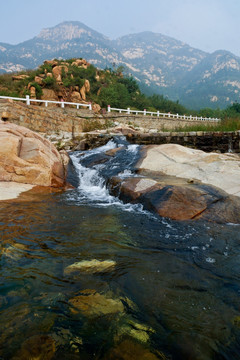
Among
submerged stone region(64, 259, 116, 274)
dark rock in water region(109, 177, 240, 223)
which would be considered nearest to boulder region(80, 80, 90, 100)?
dark rock in water region(109, 177, 240, 223)

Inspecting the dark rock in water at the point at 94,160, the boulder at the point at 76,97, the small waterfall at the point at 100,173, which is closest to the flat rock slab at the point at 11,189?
the small waterfall at the point at 100,173

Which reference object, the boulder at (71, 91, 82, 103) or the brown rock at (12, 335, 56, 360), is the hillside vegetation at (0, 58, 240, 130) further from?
the brown rock at (12, 335, 56, 360)

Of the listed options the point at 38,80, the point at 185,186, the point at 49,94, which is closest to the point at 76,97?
the point at 49,94

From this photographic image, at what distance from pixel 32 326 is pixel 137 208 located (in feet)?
12.9

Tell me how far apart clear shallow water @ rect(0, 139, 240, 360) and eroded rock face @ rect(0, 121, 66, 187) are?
2.71 m

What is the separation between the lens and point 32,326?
203 centimetres

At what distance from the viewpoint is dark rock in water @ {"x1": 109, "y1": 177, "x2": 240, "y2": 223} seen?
193 inches

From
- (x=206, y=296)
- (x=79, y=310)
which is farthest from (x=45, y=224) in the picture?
(x=206, y=296)

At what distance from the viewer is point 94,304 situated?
2.34 metres

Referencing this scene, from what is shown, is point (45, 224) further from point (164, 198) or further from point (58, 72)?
point (58, 72)

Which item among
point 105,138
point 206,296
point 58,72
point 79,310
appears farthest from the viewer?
point 58,72

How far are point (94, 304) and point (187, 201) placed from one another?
3.50m

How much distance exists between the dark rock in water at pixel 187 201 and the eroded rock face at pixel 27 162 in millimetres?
3291

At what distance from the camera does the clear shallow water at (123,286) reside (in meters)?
1.91
